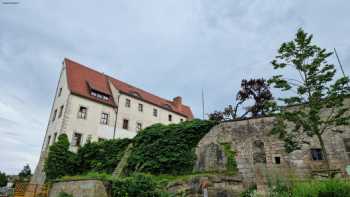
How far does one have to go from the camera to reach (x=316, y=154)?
12.3 m

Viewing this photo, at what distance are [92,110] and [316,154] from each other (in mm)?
19533

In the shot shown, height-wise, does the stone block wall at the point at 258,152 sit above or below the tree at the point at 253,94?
below

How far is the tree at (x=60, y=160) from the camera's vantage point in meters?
18.0

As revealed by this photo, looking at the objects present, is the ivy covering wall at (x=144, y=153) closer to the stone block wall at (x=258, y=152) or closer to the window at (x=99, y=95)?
the stone block wall at (x=258, y=152)

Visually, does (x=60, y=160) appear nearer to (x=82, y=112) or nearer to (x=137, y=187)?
(x=82, y=112)

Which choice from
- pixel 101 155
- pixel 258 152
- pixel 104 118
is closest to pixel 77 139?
pixel 104 118

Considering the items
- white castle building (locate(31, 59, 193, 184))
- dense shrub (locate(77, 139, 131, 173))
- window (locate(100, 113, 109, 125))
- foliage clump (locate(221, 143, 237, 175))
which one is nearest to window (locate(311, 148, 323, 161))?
foliage clump (locate(221, 143, 237, 175))

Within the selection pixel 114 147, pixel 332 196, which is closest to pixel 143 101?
pixel 114 147

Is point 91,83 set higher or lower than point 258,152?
higher

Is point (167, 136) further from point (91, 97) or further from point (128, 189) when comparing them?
point (91, 97)

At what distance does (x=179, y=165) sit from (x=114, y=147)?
6.47 m

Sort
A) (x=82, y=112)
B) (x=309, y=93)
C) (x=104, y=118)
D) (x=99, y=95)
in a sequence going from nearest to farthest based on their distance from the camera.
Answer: (x=309, y=93) < (x=82, y=112) < (x=104, y=118) < (x=99, y=95)

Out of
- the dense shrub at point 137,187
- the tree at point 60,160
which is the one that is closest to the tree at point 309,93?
the dense shrub at point 137,187

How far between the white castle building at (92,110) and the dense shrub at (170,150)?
8003 mm
